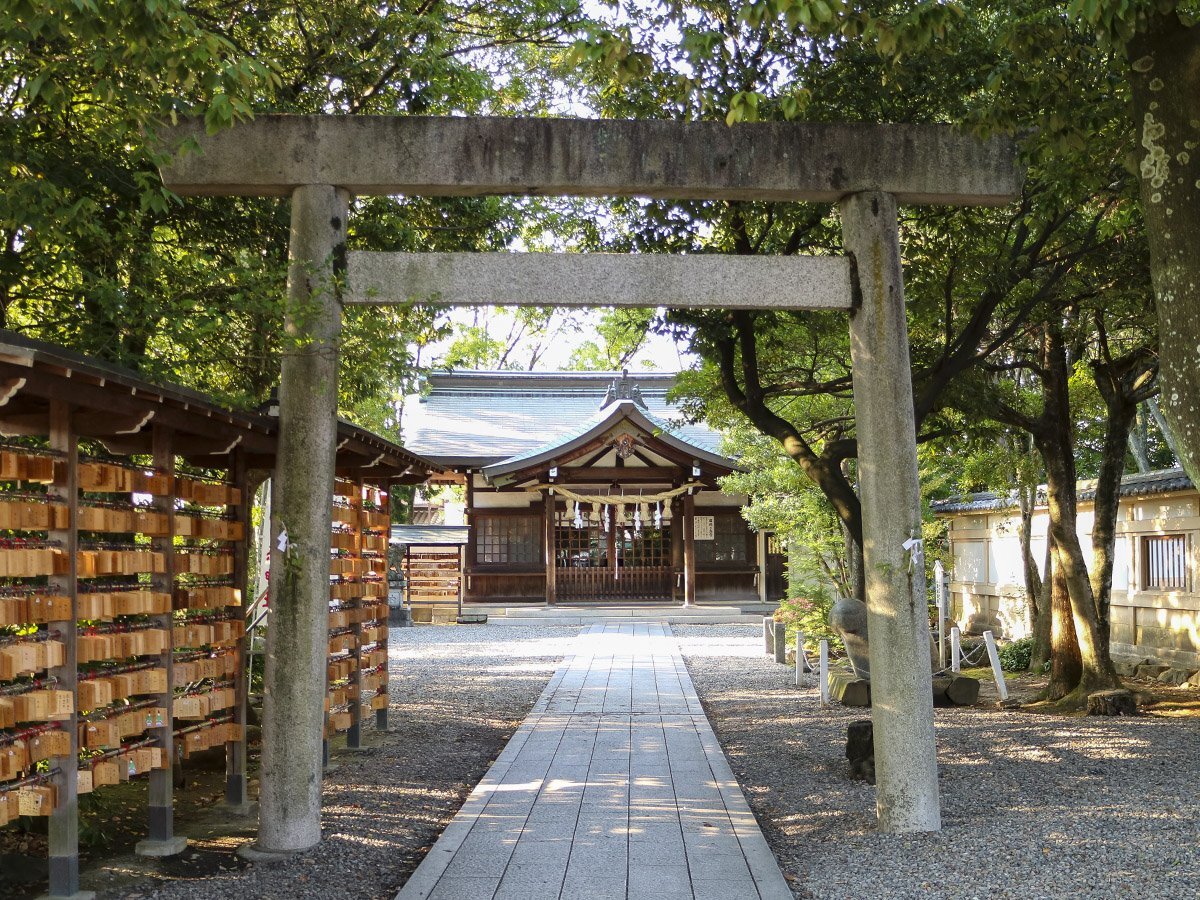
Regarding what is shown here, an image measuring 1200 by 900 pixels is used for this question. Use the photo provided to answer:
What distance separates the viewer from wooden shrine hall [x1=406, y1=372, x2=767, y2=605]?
25.9 m

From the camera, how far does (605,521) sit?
26359 mm

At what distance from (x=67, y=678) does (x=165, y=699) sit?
1.10 m

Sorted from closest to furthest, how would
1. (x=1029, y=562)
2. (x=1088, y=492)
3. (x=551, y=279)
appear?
(x=551, y=279) < (x=1029, y=562) < (x=1088, y=492)

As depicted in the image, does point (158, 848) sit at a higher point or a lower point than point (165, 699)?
lower

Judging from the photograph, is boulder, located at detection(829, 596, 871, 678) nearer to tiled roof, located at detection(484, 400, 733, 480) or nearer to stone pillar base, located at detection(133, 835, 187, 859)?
stone pillar base, located at detection(133, 835, 187, 859)

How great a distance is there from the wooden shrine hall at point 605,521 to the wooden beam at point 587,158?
18846 millimetres

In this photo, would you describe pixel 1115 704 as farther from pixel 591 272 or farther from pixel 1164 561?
pixel 591 272

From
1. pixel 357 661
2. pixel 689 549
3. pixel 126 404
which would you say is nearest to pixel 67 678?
pixel 126 404

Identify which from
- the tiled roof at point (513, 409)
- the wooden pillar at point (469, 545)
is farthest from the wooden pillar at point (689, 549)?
the wooden pillar at point (469, 545)

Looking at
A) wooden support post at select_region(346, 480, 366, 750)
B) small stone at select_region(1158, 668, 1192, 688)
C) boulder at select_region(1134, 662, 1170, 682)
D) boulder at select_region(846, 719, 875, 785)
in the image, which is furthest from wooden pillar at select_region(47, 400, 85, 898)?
boulder at select_region(1134, 662, 1170, 682)

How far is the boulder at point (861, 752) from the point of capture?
8336 millimetres

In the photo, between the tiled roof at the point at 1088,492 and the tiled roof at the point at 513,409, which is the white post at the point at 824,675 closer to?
the tiled roof at the point at 1088,492

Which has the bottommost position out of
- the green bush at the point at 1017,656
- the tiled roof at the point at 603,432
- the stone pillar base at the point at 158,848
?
the green bush at the point at 1017,656

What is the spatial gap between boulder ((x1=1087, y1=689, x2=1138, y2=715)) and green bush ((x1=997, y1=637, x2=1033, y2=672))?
4.70 meters
